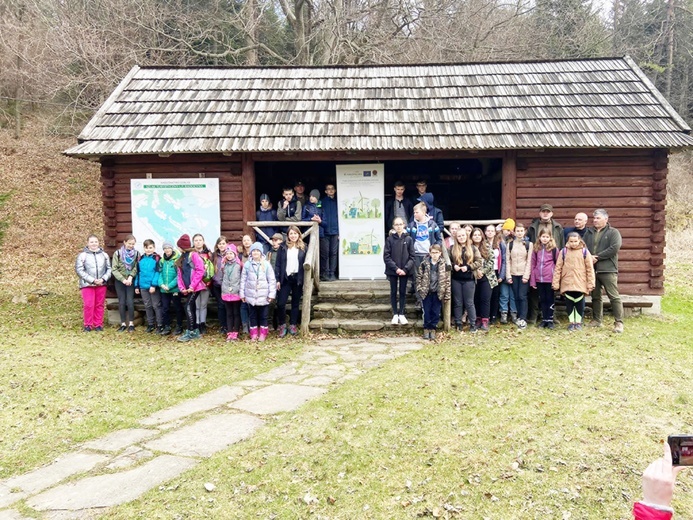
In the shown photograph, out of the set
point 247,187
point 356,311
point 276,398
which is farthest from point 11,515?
A: point 247,187

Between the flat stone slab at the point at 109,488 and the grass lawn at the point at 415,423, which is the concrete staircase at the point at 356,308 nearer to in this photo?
the grass lawn at the point at 415,423

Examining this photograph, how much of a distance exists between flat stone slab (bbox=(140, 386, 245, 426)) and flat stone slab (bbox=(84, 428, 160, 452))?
0.21 meters

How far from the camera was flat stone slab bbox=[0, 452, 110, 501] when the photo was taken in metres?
4.29

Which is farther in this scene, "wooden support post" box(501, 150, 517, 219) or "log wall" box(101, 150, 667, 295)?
"wooden support post" box(501, 150, 517, 219)

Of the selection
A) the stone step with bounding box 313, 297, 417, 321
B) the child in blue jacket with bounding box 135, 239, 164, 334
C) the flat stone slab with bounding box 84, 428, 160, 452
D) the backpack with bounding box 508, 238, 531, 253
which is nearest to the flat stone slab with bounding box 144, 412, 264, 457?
the flat stone slab with bounding box 84, 428, 160, 452

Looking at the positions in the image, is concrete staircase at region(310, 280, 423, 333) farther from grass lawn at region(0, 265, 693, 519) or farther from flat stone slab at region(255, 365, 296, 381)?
flat stone slab at region(255, 365, 296, 381)

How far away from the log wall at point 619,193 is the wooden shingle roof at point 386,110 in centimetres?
56

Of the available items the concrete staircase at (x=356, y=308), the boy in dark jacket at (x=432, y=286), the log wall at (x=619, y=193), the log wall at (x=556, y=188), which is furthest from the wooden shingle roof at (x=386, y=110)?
the concrete staircase at (x=356, y=308)

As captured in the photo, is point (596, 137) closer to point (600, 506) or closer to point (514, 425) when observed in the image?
point (514, 425)

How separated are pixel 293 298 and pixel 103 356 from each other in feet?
9.73

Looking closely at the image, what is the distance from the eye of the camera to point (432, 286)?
341 inches

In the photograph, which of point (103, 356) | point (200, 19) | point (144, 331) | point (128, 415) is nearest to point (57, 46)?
point (200, 19)

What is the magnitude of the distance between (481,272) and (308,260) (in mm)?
2785

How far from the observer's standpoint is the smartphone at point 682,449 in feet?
5.70
